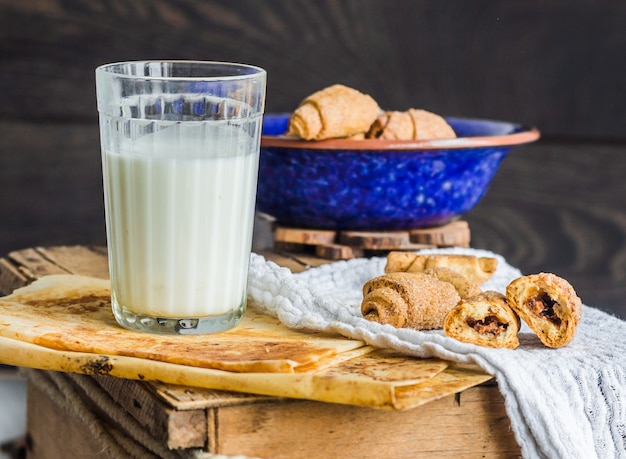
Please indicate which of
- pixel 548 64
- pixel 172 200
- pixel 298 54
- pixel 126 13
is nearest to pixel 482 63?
pixel 548 64

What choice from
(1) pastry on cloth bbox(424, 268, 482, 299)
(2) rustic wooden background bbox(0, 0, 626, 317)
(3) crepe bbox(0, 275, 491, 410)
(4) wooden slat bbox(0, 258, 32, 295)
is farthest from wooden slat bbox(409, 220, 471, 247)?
(2) rustic wooden background bbox(0, 0, 626, 317)

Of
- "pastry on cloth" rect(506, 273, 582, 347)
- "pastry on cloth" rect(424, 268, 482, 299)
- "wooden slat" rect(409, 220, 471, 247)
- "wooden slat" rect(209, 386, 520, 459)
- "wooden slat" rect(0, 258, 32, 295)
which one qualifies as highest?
"pastry on cloth" rect(506, 273, 582, 347)

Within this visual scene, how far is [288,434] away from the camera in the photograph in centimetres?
81

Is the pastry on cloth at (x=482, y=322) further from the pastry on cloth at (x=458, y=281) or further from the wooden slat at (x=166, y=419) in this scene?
the wooden slat at (x=166, y=419)

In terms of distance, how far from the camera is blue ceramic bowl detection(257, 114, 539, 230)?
1.24m

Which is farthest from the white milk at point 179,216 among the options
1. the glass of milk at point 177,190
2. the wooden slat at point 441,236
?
the wooden slat at point 441,236

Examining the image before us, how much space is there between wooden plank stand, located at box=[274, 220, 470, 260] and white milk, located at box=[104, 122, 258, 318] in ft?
1.22

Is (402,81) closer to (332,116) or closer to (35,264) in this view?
(332,116)

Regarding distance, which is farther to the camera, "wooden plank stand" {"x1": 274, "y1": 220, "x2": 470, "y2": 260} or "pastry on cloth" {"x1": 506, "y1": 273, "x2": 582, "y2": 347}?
"wooden plank stand" {"x1": 274, "y1": 220, "x2": 470, "y2": 260}

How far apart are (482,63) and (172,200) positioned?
1381mm

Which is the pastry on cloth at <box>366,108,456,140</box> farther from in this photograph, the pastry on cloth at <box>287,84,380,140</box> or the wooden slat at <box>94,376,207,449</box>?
the wooden slat at <box>94,376,207,449</box>

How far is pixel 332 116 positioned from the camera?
3.98 ft

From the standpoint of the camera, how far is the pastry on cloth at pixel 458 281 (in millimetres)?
1007

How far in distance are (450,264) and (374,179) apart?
21cm
